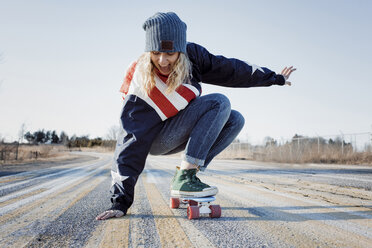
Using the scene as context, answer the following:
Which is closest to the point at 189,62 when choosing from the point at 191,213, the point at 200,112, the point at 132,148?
the point at 200,112

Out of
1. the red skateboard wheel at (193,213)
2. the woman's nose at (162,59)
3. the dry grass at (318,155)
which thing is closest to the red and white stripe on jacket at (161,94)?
the woman's nose at (162,59)

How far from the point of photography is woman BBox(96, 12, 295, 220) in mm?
1816

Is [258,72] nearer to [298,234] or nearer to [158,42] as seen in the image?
[158,42]

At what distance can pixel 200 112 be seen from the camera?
6.86ft

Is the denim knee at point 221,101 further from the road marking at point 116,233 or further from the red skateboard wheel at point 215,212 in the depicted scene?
the road marking at point 116,233

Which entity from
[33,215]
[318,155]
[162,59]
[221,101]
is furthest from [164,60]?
[318,155]

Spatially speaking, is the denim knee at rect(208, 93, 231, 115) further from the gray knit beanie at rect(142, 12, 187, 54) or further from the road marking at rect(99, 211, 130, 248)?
the road marking at rect(99, 211, 130, 248)

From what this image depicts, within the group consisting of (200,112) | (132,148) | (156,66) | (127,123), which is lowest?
(132,148)

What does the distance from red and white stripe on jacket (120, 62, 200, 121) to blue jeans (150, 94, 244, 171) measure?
9 cm

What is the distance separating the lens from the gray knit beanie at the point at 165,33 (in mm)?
1843

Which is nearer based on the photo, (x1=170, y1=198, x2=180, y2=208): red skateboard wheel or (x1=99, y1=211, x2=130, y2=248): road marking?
(x1=99, y1=211, x2=130, y2=248): road marking

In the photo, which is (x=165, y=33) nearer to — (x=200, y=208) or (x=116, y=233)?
(x=200, y=208)

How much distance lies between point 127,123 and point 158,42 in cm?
63

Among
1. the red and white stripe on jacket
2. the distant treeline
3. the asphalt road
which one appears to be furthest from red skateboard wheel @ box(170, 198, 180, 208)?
the distant treeline
